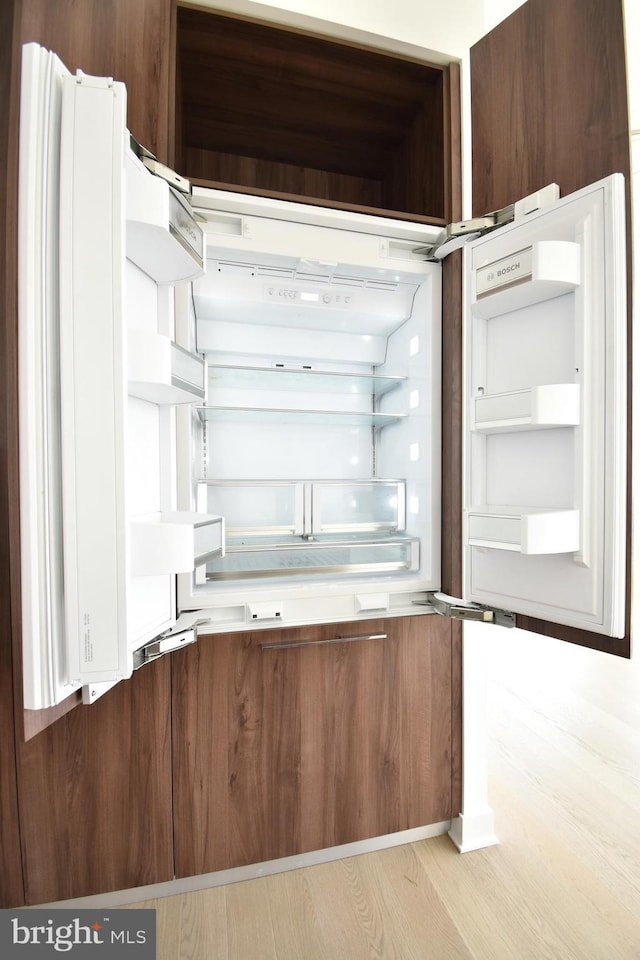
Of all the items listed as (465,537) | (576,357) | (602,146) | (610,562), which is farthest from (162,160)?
(610,562)

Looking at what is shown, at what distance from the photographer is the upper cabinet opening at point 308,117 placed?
1.26m

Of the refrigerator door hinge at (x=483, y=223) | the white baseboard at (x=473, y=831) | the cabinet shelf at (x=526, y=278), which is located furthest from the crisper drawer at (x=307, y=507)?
the white baseboard at (x=473, y=831)

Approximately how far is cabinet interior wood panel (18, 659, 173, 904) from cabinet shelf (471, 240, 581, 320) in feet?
4.13

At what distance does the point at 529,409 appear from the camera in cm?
94

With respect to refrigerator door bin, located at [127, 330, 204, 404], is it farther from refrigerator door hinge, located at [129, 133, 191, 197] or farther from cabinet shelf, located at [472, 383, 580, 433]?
cabinet shelf, located at [472, 383, 580, 433]

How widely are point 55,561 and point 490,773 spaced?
191 cm

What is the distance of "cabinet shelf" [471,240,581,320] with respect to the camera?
34.6 inches

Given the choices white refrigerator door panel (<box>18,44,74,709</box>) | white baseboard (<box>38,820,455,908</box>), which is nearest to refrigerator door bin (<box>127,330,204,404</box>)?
white refrigerator door panel (<box>18,44,74,709</box>)

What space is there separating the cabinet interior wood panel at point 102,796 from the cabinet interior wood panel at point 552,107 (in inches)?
40.0

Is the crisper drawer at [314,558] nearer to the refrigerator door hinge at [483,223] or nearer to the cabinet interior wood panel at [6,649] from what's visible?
the cabinet interior wood panel at [6,649]

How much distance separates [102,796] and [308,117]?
2.23m

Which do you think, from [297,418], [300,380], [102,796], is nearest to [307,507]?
[297,418]

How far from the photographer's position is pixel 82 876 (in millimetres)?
1116

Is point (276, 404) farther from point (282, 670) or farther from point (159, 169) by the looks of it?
point (282, 670)
